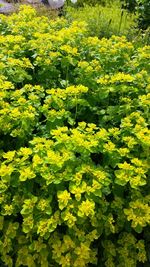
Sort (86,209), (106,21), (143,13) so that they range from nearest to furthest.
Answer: (86,209), (143,13), (106,21)

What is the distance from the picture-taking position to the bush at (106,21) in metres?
6.00

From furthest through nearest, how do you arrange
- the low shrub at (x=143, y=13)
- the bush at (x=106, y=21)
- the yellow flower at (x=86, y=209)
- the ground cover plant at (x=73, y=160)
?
the bush at (x=106, y=21) < the low shrub at (x=143, y=13) < the ground cover plant at (x=73, y=160) < the yellow flower at (x=86, y=209)

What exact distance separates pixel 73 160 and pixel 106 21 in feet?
14.4

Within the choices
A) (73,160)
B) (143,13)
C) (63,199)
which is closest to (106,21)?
(143,13)

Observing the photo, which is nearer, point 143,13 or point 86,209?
point 86,209

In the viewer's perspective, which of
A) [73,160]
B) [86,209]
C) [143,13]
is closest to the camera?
[86,209]

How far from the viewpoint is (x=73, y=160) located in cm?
232

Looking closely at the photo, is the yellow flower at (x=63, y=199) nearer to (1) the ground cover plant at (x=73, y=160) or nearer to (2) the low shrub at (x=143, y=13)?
(1) the ground cover plant at (x=73, y=160)

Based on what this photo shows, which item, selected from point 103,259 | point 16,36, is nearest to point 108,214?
point 103,259

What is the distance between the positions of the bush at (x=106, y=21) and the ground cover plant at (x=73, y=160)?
2.63 meters

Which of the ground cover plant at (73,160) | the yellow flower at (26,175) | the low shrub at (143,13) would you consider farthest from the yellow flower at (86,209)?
the low shrub at (143,13)

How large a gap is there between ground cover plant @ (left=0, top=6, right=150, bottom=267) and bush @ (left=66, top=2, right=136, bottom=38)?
263cm

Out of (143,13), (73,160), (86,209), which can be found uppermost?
(73,160)

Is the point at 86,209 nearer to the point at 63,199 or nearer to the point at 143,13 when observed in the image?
the point at 63,199
